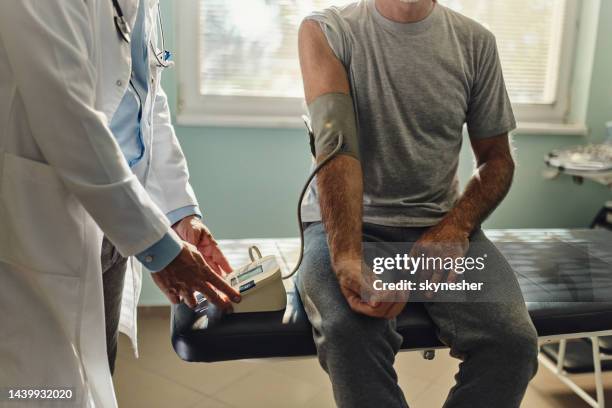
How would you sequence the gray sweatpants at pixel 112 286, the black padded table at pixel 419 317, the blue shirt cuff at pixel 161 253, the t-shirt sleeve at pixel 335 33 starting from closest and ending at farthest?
the blue shirt cuff at pixel 161 253
the gray sweatpants at pixel 112 286
the black padded table at pixel 419 317
the t-shirt sleeve at pixel 335 33

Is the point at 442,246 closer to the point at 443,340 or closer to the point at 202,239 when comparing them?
the point at 443,340

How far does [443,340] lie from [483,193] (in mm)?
404

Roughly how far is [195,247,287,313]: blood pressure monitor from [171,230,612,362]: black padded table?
2 cm

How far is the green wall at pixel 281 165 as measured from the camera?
2404mm

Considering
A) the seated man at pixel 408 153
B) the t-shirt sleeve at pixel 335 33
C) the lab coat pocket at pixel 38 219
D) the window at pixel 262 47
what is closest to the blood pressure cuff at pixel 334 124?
the seated man at pixel 408 153

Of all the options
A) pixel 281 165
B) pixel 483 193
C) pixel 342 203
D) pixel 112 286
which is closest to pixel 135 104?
pixel 112 286

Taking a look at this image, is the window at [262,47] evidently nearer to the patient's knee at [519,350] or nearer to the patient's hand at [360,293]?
the patient's hand at [360,293]

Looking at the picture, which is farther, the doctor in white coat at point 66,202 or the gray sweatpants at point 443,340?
the gray sweatpants at point 443,340

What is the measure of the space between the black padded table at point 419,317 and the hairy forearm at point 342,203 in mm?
188

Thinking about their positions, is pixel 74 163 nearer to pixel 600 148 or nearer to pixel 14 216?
pixel 14 216

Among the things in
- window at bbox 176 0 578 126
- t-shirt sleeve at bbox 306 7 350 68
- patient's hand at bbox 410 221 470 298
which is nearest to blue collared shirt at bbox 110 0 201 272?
t-shirt sleeve at bbox 306 7 350 68

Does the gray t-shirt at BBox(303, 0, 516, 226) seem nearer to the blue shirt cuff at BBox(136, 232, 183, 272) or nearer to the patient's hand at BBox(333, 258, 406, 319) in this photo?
the patient's hand at BBox(333, 258, 406, 319)

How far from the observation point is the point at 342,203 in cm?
132
